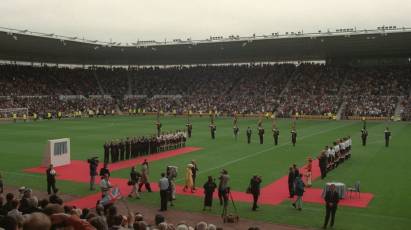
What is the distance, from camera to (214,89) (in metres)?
75.8

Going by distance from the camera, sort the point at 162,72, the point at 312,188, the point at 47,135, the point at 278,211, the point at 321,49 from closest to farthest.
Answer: the point at 278,211, the point at 312,188, the point at 47,135, the point at 321,49, the point at 162,72

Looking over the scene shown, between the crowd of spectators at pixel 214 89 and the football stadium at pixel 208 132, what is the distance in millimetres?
264

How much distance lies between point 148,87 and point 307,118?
107 ft

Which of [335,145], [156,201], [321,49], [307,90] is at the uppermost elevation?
[321,49]

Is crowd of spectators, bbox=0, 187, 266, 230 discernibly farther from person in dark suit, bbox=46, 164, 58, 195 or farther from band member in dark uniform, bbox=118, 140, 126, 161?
band member in dark uniform, bbox=118, 140, 126, 161

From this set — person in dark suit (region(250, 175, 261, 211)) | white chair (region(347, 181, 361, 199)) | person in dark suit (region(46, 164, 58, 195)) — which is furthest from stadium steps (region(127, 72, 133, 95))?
person in dark suit (region(250, 175, 261, 211))

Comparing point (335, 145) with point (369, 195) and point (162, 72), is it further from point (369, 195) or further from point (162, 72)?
point (162, 72)

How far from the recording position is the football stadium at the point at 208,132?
49.0 feet

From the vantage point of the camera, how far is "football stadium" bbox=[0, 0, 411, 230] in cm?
1492

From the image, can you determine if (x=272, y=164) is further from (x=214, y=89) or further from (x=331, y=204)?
(x=214, y=89)

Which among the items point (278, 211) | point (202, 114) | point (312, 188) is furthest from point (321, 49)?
point (278, 211)

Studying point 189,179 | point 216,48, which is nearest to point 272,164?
point 189,179

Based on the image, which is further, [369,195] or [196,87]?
[196,87]

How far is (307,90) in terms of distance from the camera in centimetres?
6694
